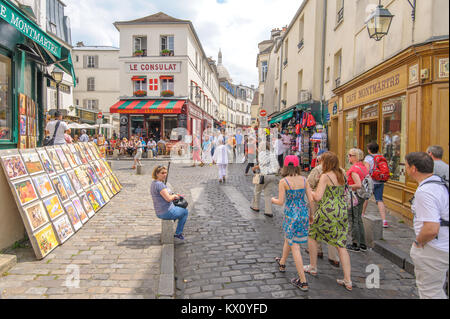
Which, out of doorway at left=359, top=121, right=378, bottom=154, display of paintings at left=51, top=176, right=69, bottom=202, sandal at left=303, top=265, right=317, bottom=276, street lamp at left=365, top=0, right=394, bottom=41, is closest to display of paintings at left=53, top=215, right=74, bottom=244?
display of paintings at left=51, top=176, right=69, bottom=202

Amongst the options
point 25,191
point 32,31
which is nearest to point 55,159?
point 25,191

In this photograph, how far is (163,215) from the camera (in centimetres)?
483

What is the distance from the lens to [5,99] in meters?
5.48

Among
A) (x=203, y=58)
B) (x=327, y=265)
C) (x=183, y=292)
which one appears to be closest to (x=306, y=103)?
(x=327, y=265)

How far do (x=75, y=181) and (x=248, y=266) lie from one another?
3871mm

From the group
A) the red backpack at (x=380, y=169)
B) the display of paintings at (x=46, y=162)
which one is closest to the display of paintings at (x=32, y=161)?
the display of paintings at (x=46, y=162)

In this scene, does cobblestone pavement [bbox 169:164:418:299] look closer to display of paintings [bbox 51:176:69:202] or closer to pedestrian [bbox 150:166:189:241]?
pedestrian [bbox 150:166:189:241]

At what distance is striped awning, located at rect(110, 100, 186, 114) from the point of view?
24.5m

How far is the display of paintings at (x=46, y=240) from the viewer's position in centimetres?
412

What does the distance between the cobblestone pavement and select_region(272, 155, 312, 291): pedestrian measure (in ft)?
1.04

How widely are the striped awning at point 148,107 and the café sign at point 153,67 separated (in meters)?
2.78

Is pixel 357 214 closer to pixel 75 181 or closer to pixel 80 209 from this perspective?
pixel 80 209
